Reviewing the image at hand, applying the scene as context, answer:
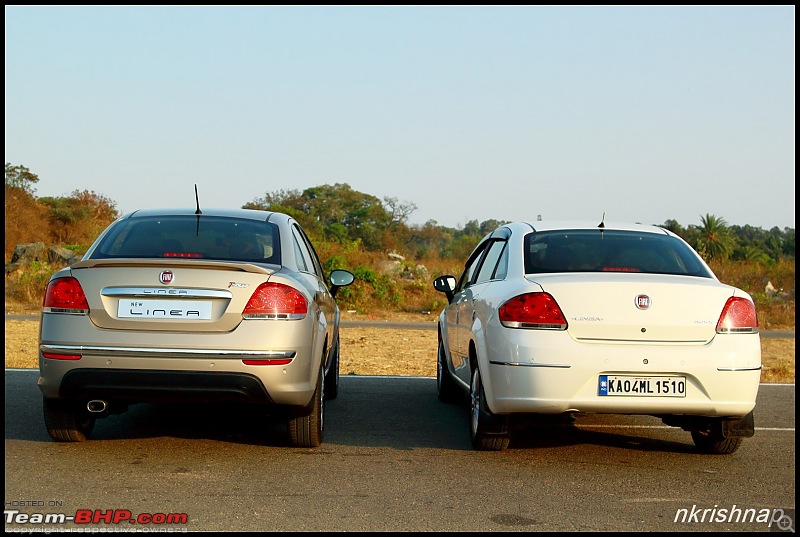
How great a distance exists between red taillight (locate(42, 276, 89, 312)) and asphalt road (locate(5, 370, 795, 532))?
1007 millimetres

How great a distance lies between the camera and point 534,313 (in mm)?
6402

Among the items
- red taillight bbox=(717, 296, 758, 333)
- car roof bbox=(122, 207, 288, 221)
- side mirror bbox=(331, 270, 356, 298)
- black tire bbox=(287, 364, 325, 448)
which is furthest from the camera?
side mirror bbox=(331, 270, 356, 298)

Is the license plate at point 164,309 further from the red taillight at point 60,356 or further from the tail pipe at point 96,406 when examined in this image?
the tail pipe at point 96,406

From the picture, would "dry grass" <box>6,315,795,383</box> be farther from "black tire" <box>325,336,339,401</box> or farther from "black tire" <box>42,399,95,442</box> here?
"black tire" <box>42,399,95,442</box>

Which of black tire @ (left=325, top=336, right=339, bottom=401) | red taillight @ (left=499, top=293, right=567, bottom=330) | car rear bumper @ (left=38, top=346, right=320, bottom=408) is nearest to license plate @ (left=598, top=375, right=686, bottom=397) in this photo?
red taillight @ (left=499, top=293, right=567, bottom=330)

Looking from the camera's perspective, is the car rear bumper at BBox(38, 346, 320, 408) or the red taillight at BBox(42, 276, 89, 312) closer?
the car rear bumper at BBox(38, 346, 320, 408)

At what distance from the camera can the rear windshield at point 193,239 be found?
7.14 metres

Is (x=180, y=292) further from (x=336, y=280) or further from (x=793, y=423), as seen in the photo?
(x=793, y=423)

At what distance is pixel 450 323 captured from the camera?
9.10m

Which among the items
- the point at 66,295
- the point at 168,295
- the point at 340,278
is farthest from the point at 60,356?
the point at 340,278

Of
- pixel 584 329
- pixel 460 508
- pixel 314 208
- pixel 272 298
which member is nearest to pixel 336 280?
pixel 272 298

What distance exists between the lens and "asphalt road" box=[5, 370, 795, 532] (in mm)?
5094

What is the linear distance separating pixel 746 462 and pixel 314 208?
66.3 m

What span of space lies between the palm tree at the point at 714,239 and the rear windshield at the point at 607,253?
52367mm
